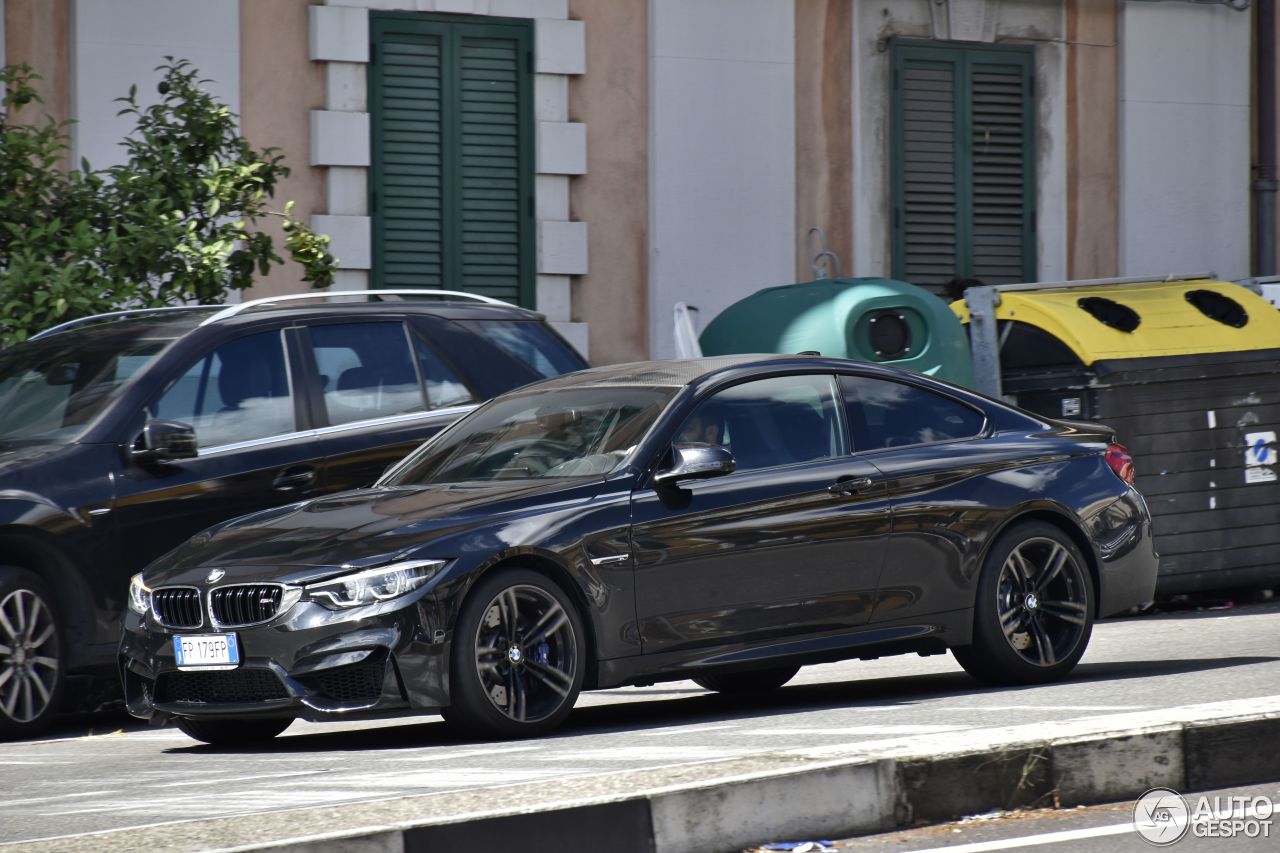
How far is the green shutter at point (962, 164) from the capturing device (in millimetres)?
17516

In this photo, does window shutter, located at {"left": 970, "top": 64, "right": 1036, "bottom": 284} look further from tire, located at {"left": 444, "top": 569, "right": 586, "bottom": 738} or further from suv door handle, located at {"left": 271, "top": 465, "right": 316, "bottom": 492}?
tire, located at {"left": 444, "top": 569, "right": 586, "bottom": 738}

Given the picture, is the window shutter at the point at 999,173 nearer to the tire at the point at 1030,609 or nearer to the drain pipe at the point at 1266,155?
the drain pipe at the point at 1266,155

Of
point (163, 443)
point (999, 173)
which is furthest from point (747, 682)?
point (999, 173)

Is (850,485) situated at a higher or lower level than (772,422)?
lower

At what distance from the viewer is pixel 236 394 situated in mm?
9758

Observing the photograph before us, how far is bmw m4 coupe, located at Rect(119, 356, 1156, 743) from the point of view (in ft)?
24.8

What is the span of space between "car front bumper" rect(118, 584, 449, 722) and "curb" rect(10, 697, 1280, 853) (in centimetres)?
150

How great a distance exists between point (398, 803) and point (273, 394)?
4.31 meters

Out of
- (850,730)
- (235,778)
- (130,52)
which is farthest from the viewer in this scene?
(130,52)

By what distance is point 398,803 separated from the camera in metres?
5.78

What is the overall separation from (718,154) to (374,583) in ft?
31.4

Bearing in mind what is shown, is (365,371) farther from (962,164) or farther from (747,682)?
(962,164)

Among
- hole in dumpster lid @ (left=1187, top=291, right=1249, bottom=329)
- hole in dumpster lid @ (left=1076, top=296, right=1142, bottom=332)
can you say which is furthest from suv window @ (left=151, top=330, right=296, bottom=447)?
hole in dumpster lid @ (left=1187, top=291, right=1249, bottom=329)

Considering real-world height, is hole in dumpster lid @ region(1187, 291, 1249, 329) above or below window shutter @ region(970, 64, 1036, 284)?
below
